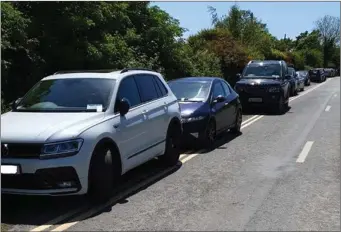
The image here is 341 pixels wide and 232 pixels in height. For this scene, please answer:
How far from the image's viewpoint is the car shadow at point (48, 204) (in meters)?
5.88

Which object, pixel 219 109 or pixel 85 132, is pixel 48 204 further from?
pixel 219 109

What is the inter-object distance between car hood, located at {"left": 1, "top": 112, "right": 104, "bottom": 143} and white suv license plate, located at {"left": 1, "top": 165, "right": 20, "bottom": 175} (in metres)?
0.30

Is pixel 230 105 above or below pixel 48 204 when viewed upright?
above

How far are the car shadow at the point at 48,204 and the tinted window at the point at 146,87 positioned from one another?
4.17 feet

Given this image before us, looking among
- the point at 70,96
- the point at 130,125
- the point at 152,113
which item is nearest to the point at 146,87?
the point at 152,113

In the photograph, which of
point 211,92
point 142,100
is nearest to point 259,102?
point 211,92

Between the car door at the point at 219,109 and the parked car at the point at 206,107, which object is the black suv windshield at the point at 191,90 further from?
the car door at the point at 219,109

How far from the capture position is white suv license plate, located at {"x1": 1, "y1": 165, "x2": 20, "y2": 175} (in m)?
5.79

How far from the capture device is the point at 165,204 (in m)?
6.44

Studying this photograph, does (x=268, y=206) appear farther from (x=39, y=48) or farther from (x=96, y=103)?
(x=39, y=48)

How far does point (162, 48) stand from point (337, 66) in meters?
88.0

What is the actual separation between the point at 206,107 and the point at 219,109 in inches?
27.7

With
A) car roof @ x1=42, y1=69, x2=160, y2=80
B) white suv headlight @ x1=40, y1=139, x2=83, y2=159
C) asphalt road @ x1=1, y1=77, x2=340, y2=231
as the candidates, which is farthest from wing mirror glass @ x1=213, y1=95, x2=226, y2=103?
white suv headlight @ x1=40, y1=139, x2=83, y2=159

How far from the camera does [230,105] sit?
40.2ft
